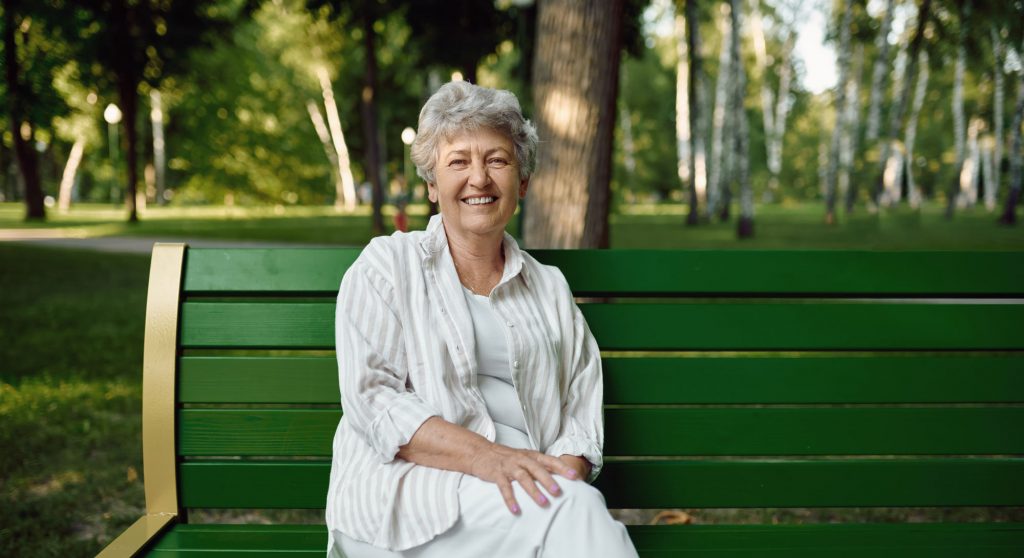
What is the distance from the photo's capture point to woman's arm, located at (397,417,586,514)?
1.80 m

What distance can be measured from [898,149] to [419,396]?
78.0ft

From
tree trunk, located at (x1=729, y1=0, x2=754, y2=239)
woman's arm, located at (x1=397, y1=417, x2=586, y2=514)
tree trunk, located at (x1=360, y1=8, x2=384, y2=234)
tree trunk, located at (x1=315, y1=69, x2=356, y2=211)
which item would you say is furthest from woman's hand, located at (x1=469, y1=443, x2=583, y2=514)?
tree trunk, located at (x1=315, y1=69, x2=356, y2=211)

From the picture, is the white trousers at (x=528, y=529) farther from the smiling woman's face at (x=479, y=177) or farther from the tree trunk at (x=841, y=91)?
the tree trunk at (x=841, y=91)

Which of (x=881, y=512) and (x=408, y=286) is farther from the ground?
(x=408, y=286)

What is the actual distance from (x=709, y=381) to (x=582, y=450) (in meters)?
0.44

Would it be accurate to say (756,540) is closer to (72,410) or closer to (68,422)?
(68,422)

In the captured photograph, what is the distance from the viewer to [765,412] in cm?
226

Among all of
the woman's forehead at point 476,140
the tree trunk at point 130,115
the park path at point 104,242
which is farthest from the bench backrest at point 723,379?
the tree trunk at point 130,115

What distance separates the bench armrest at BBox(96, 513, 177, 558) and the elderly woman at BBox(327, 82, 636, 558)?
1.53ft

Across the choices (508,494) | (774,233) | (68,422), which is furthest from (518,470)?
(774,233)

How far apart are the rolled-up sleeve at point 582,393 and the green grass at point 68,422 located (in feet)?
7.25

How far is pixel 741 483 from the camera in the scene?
7.43 feet

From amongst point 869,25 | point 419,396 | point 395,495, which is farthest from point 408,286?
point 869,25

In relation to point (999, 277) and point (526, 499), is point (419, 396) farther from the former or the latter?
point (999, 277)
